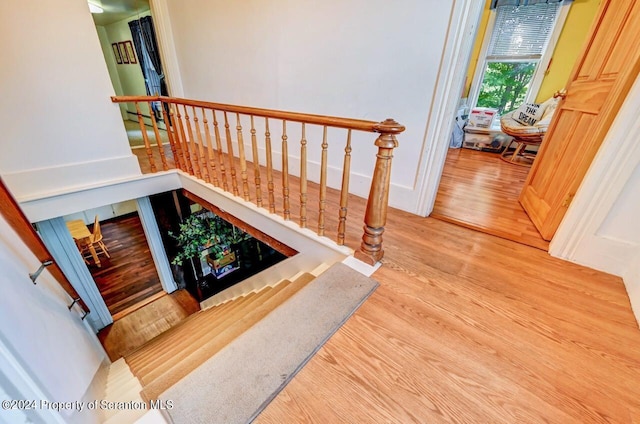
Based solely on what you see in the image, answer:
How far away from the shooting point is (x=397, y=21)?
172 centimetres

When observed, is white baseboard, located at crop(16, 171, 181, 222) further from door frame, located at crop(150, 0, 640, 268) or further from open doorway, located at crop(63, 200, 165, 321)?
door frame, located at crop(150, 0, 640, 268)

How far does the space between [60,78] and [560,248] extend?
3956mm

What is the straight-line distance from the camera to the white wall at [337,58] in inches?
67.8

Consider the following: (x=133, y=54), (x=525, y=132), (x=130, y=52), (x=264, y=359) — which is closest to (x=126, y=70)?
(x=130, y=52)

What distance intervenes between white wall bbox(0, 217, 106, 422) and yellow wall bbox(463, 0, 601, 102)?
454 centimetres

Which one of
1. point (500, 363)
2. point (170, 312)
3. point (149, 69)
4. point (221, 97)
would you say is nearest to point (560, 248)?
point (500, 363)

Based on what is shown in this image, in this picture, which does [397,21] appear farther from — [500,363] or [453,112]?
[500,363]

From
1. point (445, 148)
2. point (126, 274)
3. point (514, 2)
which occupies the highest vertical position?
point (514, 2)

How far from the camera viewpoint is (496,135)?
4250 mm

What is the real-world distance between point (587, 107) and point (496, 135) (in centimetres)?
306

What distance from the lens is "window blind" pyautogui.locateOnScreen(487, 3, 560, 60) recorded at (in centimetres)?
366

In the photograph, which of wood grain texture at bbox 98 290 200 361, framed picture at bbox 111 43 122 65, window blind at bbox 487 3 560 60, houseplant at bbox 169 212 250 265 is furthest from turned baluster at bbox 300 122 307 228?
framed picture at bbox 111 43 122 65

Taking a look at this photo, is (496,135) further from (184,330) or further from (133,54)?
(133,54)

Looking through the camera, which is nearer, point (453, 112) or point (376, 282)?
point (376, 282)
